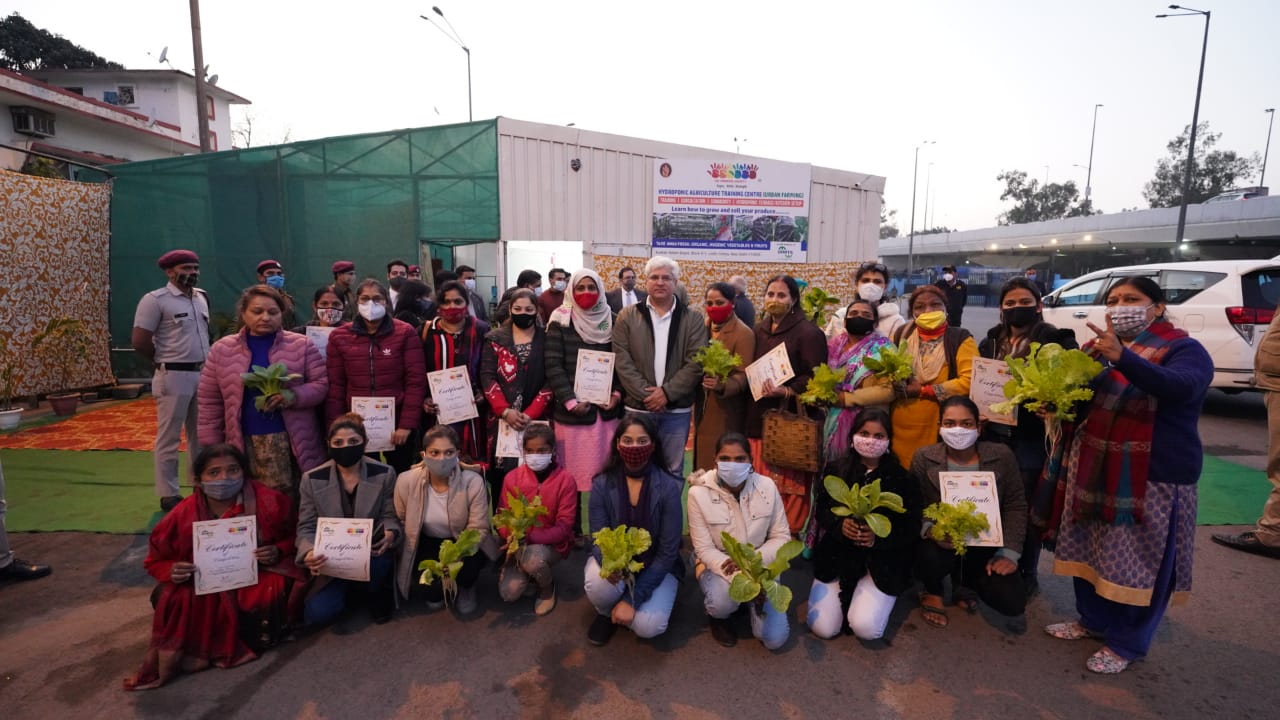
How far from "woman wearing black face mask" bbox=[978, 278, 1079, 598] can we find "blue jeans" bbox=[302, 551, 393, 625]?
3.79m

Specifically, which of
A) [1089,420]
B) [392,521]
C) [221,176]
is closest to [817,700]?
[1089,420]

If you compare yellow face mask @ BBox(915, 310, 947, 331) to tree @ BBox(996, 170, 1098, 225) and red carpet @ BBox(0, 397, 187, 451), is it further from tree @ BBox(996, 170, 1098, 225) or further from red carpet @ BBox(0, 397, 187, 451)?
tree @ BBox(996, 170, 1098, 225)

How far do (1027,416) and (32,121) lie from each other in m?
30.4

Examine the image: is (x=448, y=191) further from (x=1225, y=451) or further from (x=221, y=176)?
(x=1225, y=451)

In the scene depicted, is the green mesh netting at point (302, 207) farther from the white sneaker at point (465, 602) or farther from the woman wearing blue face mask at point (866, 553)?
the woman wearing blue face mask at point (866, 553)

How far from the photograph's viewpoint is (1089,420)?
10.5 ft

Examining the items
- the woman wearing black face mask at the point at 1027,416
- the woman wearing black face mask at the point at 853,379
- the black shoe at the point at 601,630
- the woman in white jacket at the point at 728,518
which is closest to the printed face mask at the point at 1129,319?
the woman wearing black face mask at the point at 1027,416

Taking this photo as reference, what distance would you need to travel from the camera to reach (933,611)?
3664mm

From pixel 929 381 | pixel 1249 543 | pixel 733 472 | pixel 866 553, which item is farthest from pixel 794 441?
pixel 1249 543

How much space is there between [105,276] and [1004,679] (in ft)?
44.5

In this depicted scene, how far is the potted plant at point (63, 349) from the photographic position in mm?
8711

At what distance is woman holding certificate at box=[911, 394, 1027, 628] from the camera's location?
3.49 meters

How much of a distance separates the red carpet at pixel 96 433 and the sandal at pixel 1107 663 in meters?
8.43

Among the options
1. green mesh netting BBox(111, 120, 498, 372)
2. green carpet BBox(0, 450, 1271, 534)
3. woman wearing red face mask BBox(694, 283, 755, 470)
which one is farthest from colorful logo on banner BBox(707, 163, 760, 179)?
woman wearing red face mask BBox(694, 283, 755, 470)
